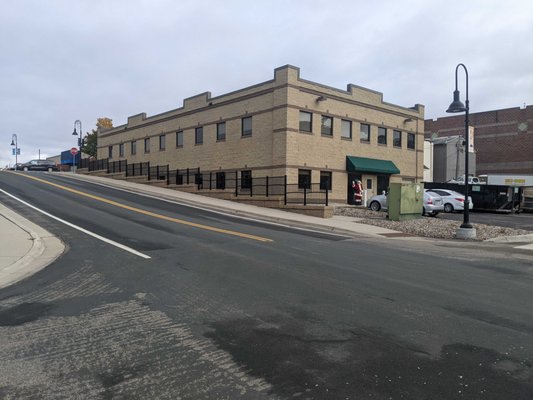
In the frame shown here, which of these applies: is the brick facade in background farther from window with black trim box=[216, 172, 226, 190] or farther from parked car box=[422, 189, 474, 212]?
window with black trim box=[216, 172, 226, 190]

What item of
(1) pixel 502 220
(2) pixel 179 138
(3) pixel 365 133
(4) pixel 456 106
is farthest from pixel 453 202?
(2) pixel 179 138

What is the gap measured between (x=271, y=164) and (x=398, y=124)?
491 inches

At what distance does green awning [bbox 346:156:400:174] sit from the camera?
29.7m

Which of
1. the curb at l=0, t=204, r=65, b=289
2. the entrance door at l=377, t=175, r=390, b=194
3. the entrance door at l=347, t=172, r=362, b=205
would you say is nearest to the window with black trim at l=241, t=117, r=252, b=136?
the entrance door at l=347, t=172, r=362, b=205

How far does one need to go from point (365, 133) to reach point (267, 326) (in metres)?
27.9

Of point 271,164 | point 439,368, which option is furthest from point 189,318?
point 271,164

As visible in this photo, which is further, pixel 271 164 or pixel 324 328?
pixel 271 164

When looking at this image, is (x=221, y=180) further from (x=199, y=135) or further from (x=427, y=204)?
(x=427, y=204)

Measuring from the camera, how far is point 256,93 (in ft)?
92.2

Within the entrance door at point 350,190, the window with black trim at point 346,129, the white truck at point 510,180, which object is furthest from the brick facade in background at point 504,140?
the window with black trim at point 346,129

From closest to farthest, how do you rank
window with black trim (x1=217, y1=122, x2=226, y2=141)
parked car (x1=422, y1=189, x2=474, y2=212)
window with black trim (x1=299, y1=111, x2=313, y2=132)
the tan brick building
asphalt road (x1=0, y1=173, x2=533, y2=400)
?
asphalt road (x1=0, y1=173, x2=533, y2=400) → the tan brick building → window with black trim (x1=299, y1=111, x2=313, y2=132) → parked car (x1=422, y1=189, x2=474, y2=212) → window with black trim (x1=217, y1=122, x2=226, y2=141)

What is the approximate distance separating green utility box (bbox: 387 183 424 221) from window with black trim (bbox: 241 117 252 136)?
476 inches

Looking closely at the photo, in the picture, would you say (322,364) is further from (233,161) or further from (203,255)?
(233,161)

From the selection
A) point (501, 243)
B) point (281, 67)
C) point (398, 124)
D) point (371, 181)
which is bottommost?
point (501, 243)
